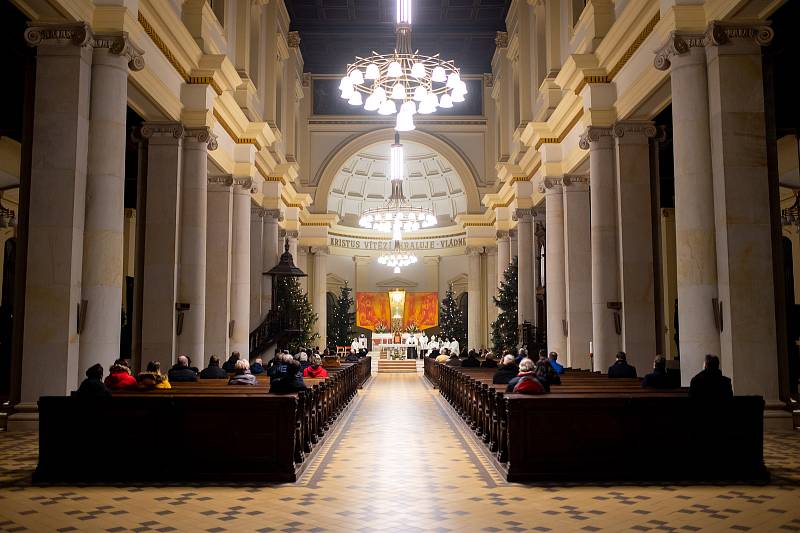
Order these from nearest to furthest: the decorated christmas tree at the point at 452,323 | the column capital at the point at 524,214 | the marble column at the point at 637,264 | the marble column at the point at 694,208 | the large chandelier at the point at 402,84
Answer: the marble column at the point at 694,208 → the large chandelier at the point at 402,84 → the marble column at the point at 637,264 → the column capital at the point at 524,214 → the decorated christmas tree at the point at 452,323

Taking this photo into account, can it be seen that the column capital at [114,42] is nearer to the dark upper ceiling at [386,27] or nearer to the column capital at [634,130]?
the column capital at [634,130]

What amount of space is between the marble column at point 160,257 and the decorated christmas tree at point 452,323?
21897 mm

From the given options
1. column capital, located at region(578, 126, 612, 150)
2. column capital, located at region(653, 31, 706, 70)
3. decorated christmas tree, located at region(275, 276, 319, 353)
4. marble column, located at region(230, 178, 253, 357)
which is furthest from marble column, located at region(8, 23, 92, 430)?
decorated christmas tree, located at region(275, 276, 319, 353)

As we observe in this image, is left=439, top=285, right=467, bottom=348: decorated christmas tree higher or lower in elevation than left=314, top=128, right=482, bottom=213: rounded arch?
lower

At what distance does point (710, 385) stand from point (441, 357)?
682 inches

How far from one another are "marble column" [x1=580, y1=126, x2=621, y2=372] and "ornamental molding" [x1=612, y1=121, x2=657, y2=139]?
18.4 inches

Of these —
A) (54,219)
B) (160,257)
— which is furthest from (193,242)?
(54,219)

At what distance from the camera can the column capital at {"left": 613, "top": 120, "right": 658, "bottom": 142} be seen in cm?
1445

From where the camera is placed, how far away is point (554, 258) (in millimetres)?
19266

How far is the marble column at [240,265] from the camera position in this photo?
19.0 m

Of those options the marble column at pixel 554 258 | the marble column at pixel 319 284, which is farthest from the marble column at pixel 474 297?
the marble column at pixel 554 258

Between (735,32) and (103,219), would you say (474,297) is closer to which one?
(735,32)

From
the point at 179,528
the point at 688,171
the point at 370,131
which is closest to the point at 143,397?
the point at 179,528

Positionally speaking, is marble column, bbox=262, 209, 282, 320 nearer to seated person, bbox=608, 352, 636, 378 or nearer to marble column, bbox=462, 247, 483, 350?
marble column, bbox=462, 247, 483, 350
